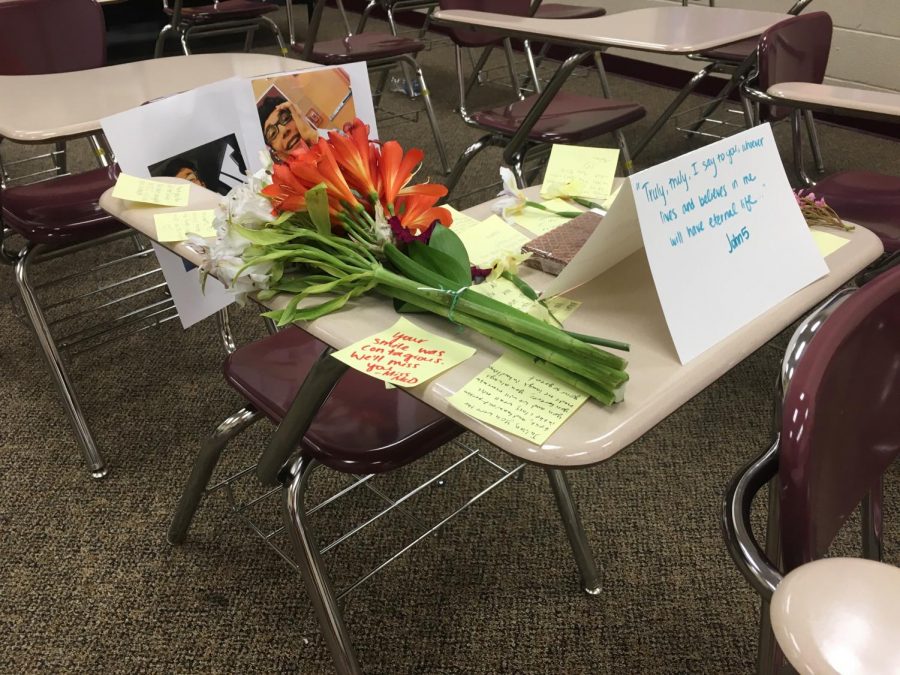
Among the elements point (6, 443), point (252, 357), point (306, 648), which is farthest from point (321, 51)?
point (306, 648)

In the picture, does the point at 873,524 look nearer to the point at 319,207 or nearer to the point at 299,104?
the point at 319,207

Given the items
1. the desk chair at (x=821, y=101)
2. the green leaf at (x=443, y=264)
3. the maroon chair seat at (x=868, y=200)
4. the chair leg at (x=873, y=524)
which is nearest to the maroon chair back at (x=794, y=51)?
the desk chair at (x=821, y=101)

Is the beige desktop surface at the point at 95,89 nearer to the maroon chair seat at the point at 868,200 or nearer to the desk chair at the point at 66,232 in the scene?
the desk chair at the point at 66,232

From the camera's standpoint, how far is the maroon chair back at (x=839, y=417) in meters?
0.53

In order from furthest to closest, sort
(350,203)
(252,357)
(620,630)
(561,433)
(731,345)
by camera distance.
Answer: (620,630), (252,357), (350,203), (731,345), (561,433)

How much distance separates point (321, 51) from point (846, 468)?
2.63 meters

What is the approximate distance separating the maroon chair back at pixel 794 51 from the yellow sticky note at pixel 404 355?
1.43 metres

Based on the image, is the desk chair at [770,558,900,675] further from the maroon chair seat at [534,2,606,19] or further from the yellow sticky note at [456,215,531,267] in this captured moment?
the maroon chair seat at [534,2,606,19]

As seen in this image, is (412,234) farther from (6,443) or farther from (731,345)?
(6,443)

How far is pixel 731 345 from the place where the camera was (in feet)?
2.20

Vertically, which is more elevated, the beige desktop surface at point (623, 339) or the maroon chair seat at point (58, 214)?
the beige desktop surface at point (623, 339)

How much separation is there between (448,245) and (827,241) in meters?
0.48

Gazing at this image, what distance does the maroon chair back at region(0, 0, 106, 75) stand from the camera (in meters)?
1.95

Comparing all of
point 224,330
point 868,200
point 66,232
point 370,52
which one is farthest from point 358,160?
point 370,52
